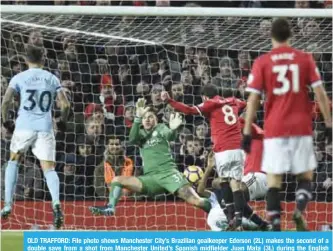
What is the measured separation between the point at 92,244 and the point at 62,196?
16.4 feet

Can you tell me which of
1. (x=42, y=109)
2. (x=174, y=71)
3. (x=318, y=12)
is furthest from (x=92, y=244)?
(x=174, y=71)

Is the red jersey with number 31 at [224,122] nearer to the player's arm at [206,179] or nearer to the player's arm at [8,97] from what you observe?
the player's arm at [206,179]

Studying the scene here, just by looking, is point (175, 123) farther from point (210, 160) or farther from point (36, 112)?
point (36, 112)

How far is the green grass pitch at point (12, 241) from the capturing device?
13.0 meters

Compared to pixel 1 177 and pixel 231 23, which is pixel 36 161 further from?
pixel 231 23

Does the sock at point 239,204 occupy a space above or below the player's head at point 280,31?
below

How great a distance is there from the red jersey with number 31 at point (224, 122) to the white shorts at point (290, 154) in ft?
13.4

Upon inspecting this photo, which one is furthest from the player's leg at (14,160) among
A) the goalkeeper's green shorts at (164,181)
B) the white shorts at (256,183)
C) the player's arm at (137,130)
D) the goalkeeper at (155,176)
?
the white shorts at (256,183)

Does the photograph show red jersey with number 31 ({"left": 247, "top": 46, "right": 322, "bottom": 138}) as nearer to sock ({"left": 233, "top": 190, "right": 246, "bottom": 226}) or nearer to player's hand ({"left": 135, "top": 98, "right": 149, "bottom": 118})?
player's hand ({"left": 135, "top": 98, "right": 149, "bottom": 118})

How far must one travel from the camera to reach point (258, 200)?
54.9 feet

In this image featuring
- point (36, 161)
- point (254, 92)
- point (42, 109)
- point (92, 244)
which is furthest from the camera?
point (36, 161)

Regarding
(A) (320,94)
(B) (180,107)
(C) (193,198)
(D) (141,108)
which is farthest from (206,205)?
(A) (320,94)

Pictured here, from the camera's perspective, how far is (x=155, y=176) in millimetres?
15008

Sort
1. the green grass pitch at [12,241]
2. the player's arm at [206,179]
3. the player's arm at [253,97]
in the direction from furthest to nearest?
the player's arm at [206,179], the green grass pitch at [12,241], the player's arm at [253,97]
